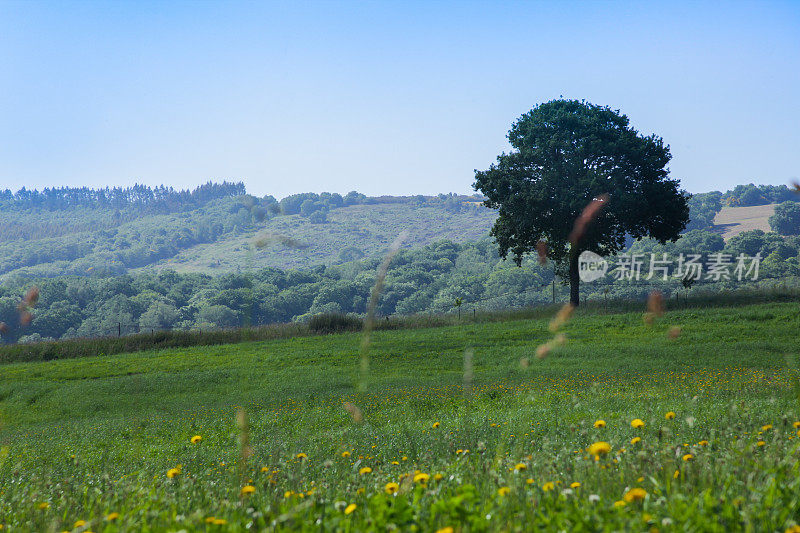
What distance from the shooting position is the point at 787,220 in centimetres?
14675

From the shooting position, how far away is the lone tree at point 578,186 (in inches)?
1587

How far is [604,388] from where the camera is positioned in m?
16.9

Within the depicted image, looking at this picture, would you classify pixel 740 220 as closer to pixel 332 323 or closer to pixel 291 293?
pixel 291 293

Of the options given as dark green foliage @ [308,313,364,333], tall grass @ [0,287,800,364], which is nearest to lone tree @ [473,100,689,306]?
tall grass @ [0,287,800,364]

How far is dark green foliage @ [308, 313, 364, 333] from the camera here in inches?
1700

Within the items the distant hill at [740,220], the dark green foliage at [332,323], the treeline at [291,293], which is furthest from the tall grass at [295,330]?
the distant hill at [740,220]

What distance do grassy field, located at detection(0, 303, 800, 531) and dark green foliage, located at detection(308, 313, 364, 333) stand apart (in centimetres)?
393

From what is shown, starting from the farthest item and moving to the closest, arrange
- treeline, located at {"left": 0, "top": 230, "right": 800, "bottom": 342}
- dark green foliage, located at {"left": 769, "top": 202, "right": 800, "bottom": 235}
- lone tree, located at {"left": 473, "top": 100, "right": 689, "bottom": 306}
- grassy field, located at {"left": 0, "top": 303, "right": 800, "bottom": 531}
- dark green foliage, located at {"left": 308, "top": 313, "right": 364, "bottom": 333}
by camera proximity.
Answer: dark green foliage, located at {"left": 769, "top": 202, "right": 800, "bottom": 235} < treeline, located at {"left": 0, "top": 230, "right": 800, "bottom": 342} < dark green foliage, located at {"left": 308, "top": 313, "right": 364, "bottom": 333} < lone tree, located at {"left": 473, "top": 100, "right": 689, "bottom": 306} < grassy field, located at {"left": 0, "top": 303, "right": 800, "bottom": 531}

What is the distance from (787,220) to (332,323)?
146154 mm

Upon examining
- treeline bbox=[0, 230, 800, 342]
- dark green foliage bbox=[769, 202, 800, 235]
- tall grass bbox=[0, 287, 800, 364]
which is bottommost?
treeline bbox=[0, 230, 800, 342]

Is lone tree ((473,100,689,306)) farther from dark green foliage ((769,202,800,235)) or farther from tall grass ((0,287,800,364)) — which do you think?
dark green foliage ((769,202,800,235))

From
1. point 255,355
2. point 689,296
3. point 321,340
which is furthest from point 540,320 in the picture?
point 255,355

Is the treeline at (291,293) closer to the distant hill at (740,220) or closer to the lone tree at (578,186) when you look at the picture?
the distant hill at (740,220)

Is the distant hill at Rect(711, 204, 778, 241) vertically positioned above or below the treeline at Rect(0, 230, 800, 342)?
above
